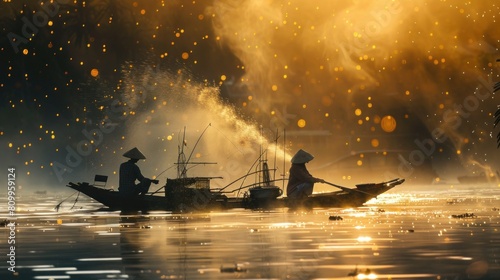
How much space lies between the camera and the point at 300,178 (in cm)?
3856

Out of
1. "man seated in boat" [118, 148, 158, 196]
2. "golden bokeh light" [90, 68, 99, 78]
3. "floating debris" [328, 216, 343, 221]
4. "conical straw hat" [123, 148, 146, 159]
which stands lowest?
"floating debris" [328, 216, 343, 221]

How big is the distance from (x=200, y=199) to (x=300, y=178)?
3.33 m

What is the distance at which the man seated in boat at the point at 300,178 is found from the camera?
38.3 metres

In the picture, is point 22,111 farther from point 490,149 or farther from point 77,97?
point 490,149

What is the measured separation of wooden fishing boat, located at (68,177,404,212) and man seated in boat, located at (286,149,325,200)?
240mm

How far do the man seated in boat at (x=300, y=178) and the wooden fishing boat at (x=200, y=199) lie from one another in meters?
0.24

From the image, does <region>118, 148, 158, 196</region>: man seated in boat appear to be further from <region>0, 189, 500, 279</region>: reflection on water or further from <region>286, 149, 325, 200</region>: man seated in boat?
<region>286, 149, 325, 200</region>: man seated in boat

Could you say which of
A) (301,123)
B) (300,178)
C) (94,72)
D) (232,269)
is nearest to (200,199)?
(300,178)

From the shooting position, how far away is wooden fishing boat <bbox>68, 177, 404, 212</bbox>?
3862 centimetres

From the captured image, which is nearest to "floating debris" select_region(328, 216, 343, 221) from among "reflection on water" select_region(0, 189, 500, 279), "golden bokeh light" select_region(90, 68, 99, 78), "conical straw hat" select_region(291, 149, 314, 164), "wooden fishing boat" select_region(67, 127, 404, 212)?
"reflection on water" select_region(0, 189, 500, 279)

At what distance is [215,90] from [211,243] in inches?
2142

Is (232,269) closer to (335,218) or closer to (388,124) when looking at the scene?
(335,218)

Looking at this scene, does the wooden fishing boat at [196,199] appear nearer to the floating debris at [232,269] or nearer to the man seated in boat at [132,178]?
the man seated in boat at [132,178]

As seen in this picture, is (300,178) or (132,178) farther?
(132,178)
